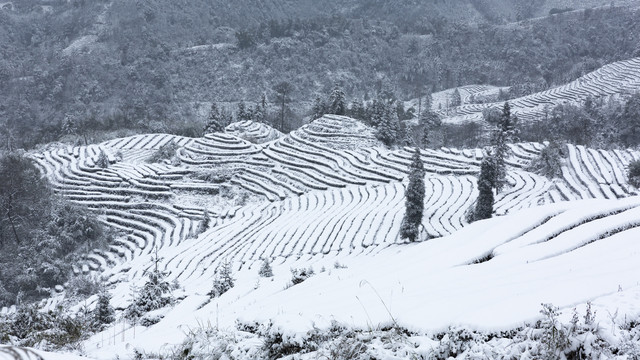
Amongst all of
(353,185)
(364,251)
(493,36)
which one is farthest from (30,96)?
(493,36)

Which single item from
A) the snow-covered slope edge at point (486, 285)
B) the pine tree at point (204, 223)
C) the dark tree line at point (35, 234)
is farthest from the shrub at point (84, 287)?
the snow-covered slope edge at point (486, 285)

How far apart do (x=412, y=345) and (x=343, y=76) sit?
293 ft

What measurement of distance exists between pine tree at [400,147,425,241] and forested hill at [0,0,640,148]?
46332 mm

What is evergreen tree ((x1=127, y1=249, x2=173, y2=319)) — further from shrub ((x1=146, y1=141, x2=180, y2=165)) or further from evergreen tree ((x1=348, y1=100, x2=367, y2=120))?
evergreen tree ((x1=348, y1=100, x2=367, y2=120))

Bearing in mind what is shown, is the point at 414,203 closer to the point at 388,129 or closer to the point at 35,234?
the point at 388,129

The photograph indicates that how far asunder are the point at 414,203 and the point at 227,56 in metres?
76.1

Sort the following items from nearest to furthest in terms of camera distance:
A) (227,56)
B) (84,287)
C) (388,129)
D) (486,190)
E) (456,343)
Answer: (456,343) < (84,287) < (486,190) < (388,129) < (227,56)

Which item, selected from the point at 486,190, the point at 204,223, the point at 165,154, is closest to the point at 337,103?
the point at 165,154

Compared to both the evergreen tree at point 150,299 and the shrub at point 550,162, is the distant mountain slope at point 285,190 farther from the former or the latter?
the evergreen tree at point 150,299

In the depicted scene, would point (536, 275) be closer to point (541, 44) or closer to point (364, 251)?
point (364, 251)

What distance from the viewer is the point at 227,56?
3472 inches

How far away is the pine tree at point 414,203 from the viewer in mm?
22891

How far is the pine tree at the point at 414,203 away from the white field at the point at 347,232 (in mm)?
954

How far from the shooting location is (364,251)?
22859 millimetres
